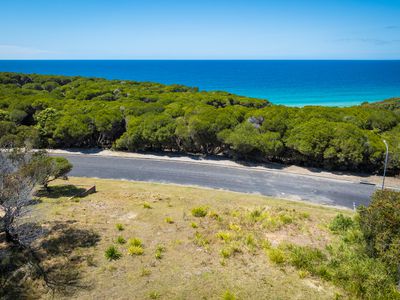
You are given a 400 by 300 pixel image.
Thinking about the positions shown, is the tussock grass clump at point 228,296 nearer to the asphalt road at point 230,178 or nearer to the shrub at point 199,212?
the shrub at point 199,212

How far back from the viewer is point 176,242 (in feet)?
51.0

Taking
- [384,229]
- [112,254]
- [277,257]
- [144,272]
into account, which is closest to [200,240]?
[144,272]

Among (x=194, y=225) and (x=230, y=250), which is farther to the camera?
(x=194, y=225)

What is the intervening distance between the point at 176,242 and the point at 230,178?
523 inches

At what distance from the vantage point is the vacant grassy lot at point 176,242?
12.0 metres

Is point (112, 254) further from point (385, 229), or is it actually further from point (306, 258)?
point (385, 229)

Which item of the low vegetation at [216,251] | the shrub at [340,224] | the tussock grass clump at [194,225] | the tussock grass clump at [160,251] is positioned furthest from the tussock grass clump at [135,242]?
the shrub at [340,224]

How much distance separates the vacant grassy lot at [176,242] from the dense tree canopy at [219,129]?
917 cm

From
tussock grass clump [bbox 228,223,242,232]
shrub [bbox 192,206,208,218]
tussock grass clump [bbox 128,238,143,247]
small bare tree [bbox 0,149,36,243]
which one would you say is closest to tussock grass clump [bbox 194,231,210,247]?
tussock grass clump [bbox 228,223,242,232]

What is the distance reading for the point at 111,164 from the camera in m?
31.6

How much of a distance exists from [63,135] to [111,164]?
823 centimetres

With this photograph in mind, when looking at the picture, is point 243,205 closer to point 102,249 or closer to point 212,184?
point 212,184

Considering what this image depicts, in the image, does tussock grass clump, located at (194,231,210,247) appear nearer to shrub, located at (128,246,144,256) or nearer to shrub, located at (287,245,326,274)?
shrub, located at (128,246,144,256)

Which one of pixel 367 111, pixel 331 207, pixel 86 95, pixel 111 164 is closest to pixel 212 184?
pixel 331 207
